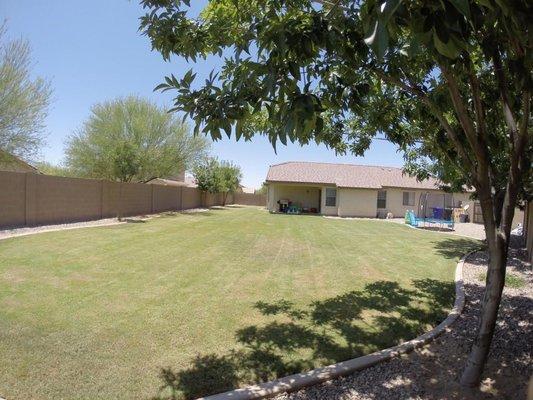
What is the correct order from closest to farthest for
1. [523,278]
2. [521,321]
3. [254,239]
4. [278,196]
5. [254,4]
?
[254,4]
[521,321]
[523,278]
[254,239]
[278,196]

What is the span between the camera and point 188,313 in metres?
6.45

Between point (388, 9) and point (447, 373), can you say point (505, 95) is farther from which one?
point (388, 9)

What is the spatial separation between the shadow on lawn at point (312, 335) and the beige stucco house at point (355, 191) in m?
26.5

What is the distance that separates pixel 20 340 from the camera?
516 centimetres

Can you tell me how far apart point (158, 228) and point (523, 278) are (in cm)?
1418

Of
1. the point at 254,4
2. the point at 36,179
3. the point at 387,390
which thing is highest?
the point at 254,4

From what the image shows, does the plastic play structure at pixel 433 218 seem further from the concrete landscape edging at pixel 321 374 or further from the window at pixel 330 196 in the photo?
the concrete landscape edging at pixel 321 374

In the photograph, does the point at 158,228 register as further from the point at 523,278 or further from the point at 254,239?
the point at 523,278

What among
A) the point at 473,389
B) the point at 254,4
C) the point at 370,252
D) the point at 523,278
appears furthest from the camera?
the point at 370,252

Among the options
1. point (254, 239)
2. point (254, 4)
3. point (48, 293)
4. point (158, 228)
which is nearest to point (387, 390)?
point (254, 4)

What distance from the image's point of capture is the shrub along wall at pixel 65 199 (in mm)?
15242

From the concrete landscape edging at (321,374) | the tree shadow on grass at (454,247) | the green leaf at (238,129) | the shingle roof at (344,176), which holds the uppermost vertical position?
the shingle roof at (344,176)

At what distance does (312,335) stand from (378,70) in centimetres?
354

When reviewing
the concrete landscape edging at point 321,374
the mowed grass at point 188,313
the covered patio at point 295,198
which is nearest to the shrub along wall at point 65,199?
the mowed grass at point 188,313
